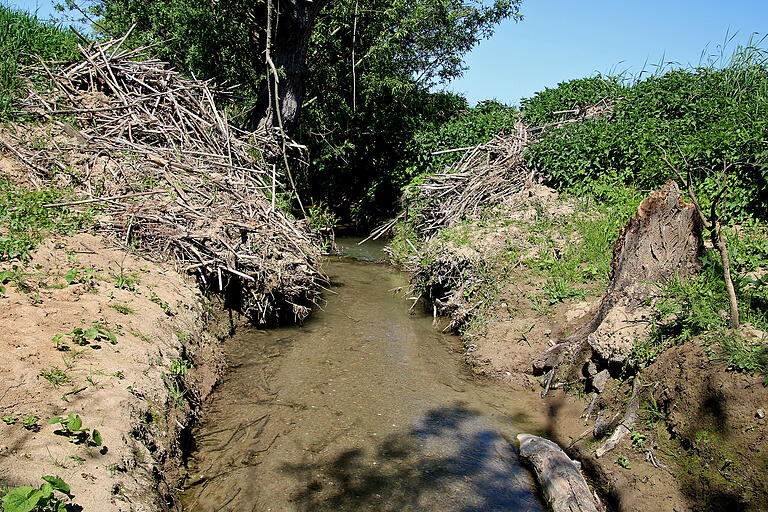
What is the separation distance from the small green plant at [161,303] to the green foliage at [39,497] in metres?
2.39

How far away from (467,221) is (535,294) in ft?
8.53

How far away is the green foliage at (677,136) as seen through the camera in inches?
266

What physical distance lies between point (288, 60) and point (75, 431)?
772 cm

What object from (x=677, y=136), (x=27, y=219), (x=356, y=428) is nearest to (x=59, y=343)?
(x=27, y=219)

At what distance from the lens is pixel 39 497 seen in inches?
96.7

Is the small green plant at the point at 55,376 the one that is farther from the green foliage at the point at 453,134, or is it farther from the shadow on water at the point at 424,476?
the green foliage at the point at 453,134

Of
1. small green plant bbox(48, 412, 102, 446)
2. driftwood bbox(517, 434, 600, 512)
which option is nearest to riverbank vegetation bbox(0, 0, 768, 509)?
small green plant bbox(48, 412, 102, 446)

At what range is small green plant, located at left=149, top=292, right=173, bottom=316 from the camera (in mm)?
4969

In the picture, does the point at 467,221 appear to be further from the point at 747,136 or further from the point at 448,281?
the point at 747,136

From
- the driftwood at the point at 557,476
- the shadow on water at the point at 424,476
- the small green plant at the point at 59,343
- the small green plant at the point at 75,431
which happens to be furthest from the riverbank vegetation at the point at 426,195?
the shadow on water at the point at 424,476

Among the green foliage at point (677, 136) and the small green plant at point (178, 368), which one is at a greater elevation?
the green foliage at point (677, 136)

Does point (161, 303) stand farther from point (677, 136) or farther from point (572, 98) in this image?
point (572, 98)

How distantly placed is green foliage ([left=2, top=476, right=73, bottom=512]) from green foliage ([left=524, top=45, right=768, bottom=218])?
6.86 meters

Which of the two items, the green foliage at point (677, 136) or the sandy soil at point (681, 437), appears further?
the green foliage at point (677, 136)
